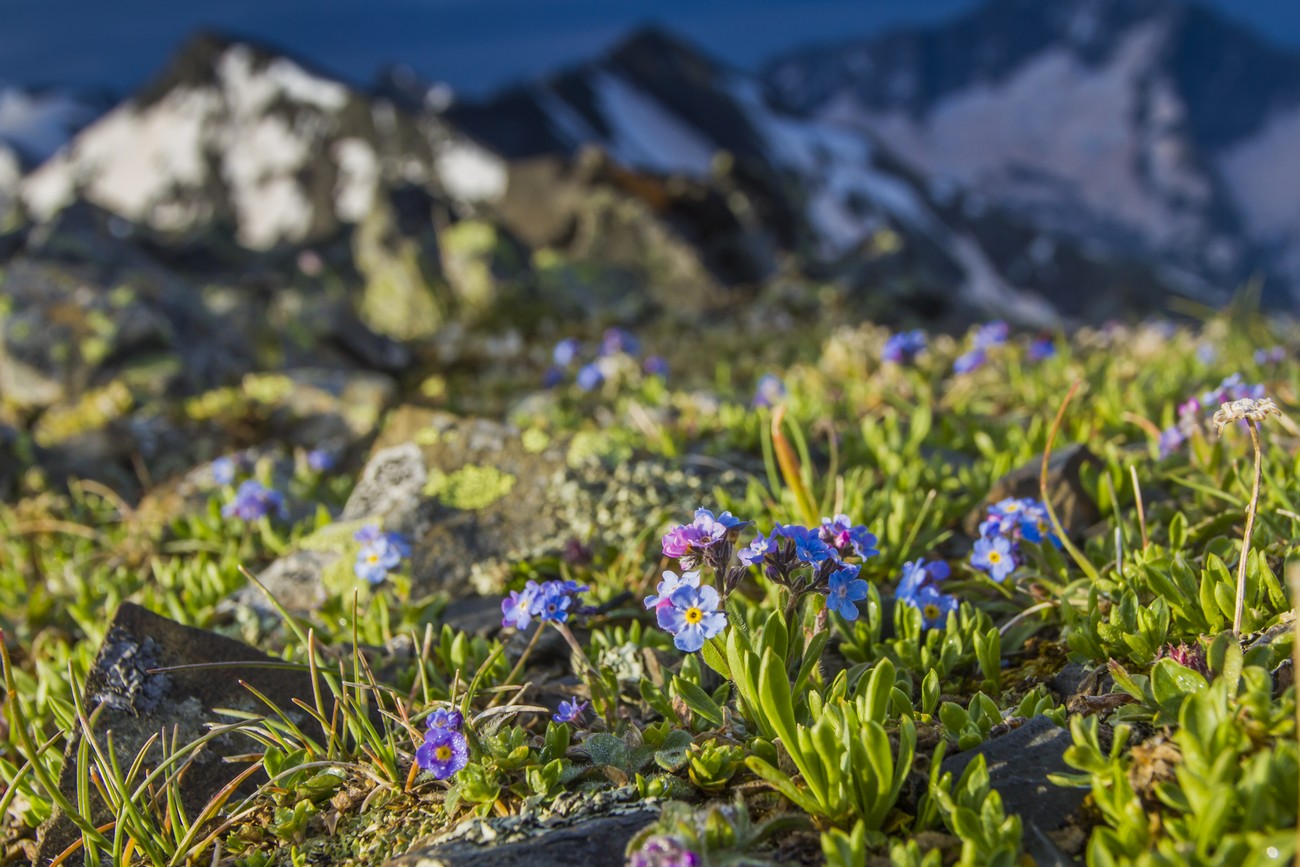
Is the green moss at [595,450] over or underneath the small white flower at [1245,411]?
underneath

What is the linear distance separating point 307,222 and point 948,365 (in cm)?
6492

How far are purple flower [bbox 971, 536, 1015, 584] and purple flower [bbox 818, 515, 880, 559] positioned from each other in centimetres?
72

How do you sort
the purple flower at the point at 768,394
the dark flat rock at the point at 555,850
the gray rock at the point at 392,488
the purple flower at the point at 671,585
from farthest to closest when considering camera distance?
the purple flower at the point at 768,394 < the gray rock at the point at 392,488 < the purple flower at the point at 671,585 < the dark flat rock at the point at 555,850

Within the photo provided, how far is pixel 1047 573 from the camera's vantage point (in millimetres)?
3764

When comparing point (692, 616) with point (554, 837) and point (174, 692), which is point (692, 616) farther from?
point (174, 692)

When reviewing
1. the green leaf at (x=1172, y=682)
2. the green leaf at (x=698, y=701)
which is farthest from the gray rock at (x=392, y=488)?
the green leaf at (x=1172, y=682)

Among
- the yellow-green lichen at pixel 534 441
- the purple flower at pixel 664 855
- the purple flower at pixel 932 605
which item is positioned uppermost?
the yellow-green lichen at pixel 534 441

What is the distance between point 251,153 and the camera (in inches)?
2699

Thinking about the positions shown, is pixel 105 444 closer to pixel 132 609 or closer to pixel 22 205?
pixel 132 609

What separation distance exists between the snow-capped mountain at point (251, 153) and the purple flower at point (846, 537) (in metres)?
55.8

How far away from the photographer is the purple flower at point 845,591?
9.21 feet

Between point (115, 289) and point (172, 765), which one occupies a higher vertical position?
point (115, 289)

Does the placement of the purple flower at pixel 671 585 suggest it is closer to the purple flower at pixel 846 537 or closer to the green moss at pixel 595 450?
the purple flower at pixel 846 537

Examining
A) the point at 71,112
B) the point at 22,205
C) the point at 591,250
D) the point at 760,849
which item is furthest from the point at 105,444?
the point at 71,112
